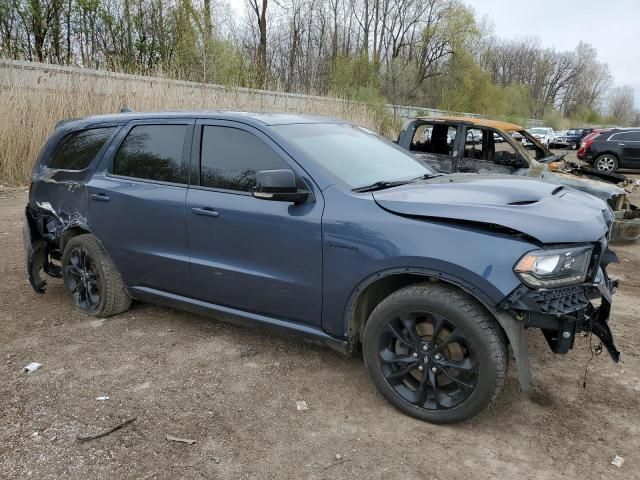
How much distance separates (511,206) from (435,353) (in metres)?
0.87

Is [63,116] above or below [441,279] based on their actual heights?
above

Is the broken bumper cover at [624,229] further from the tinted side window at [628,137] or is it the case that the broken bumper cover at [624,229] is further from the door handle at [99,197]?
the tinted side window at [628,137]

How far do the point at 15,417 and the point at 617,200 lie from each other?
7477 millimetres

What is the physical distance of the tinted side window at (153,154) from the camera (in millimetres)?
3701

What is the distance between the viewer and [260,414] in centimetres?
293

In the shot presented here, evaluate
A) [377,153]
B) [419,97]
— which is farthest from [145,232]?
[419,97]

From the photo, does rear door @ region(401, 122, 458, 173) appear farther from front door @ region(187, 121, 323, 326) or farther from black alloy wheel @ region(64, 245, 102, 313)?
black alloy wheel @ region(64, 245, 102, 313)

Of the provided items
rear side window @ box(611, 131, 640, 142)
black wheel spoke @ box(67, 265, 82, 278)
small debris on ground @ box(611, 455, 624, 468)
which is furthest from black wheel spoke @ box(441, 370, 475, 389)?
rear side window @ box(611, 131, 640, 142)

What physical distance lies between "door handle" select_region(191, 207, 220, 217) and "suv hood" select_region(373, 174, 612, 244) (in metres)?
1.10

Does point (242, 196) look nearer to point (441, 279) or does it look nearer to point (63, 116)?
point (441, 279)

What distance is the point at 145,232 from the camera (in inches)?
149

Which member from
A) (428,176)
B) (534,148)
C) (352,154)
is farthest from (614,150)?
(352,154)

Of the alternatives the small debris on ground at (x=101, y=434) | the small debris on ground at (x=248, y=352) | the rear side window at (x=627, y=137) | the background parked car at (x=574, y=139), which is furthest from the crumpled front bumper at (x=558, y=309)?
the background parked car at (x=574, y=139)

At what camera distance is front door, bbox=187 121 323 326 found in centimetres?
308
